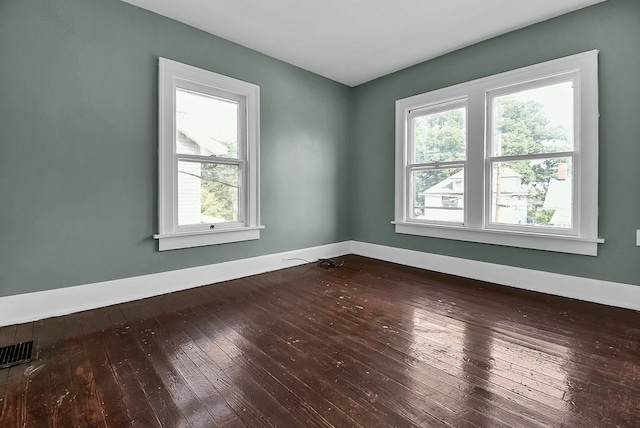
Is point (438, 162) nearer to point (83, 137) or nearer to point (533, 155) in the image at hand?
point (533, 155)

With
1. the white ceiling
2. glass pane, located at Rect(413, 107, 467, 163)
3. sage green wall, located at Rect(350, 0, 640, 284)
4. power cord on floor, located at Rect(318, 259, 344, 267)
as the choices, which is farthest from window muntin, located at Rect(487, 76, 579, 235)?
power cord on floor, located at Rect(318, 259, 344, 267)

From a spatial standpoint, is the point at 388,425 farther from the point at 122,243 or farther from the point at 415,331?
the point at 122,243

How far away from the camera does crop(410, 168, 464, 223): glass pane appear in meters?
3.88

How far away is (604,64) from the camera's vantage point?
9.16 feet

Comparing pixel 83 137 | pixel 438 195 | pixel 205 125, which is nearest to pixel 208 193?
pixel 205 125

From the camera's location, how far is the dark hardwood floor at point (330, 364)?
1.41 metres

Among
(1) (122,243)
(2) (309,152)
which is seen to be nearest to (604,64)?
(2) (309,152)

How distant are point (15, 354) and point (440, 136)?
450 centimetres

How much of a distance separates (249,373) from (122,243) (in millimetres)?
1920

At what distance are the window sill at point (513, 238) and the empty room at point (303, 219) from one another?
2 centimetres

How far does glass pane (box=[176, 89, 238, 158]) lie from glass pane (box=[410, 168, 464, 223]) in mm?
2515

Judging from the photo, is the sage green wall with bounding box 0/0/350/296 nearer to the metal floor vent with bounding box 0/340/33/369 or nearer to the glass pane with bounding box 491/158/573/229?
the metal floor vent with bounding box 0/340/33/369

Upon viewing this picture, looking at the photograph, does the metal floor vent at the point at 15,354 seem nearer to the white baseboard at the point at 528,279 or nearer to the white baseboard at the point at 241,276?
the white baseboard at the point at 241,276

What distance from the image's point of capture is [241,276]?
3689 mm
